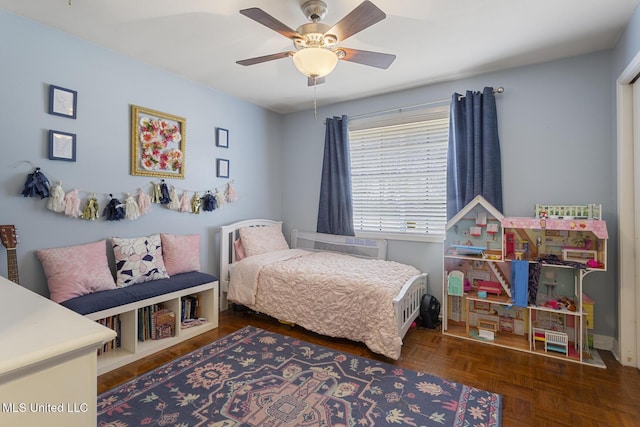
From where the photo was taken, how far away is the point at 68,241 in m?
2.48

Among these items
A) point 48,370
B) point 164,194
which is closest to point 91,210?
point 164,194

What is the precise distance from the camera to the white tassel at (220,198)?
361 centimetres

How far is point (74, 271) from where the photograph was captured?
2.30 m

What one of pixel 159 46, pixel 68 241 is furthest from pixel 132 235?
pixel 159 46

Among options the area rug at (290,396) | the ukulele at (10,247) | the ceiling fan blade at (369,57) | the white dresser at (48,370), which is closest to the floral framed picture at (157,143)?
the ukulele at (10,247)

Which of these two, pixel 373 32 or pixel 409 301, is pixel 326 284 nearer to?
pixel 409 301

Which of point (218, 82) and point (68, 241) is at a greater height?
point (218, 82)

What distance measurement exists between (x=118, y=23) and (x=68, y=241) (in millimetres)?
1718

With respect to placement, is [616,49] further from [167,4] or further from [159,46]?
[159,46]

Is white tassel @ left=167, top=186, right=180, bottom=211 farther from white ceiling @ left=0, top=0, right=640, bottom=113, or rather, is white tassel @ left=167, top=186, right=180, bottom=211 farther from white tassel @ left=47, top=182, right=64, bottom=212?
white ceiling @ left=0, top=0, right=640, bottom=113

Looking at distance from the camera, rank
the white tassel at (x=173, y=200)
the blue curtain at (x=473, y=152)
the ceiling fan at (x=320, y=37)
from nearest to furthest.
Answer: the ceiling fan at (x=320, y=37) < the blue curtain at (x=473, y=152) < the white tassel at (x=173, y=200)

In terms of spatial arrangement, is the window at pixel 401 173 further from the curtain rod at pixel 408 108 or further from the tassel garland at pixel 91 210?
the tassel garland at pixel 91 210

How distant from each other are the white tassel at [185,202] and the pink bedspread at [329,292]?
0.81 metres

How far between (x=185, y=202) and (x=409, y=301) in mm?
2453
